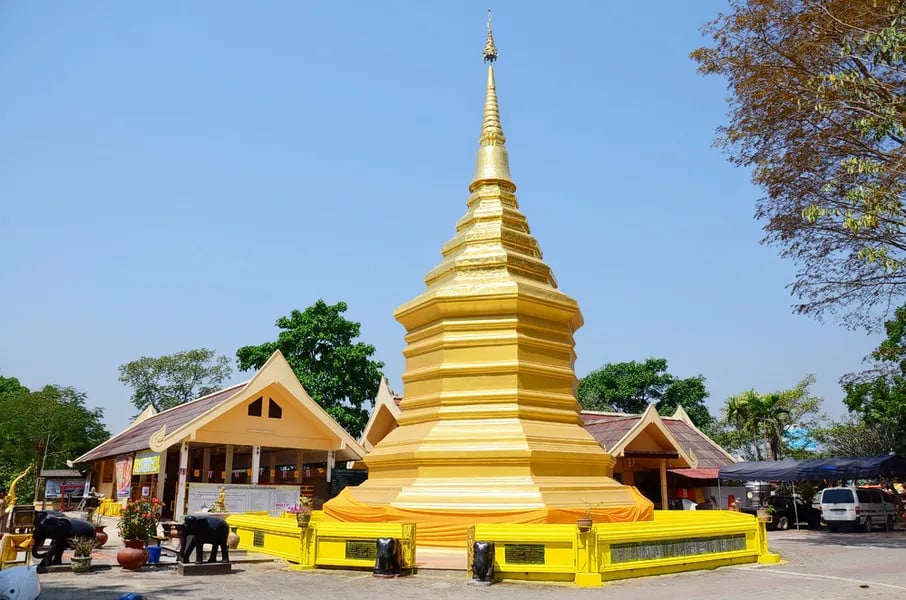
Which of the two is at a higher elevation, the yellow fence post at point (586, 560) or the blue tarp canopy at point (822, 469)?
the blue tarp canopy at point (822, 469)

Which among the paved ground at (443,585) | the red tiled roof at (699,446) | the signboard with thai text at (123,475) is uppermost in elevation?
the red tiled roof at (699,446)

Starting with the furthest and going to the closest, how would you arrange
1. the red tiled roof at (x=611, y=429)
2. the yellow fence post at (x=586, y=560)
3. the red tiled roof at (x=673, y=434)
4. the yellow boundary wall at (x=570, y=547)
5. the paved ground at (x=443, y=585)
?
the red tiled roof at (x=673, y=434) < the red tiled roof at (x=611, y=429) < the yellow boundary wall at (x=570, y=547) < the yellow fence post at (x=586, y=560) < the paved ground at (x=443, y=585)

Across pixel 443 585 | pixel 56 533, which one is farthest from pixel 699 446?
pixel 56 533

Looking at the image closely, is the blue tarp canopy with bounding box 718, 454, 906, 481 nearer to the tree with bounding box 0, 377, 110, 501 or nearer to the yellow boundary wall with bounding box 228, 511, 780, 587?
the yellow boundary wall with bounding box 228, 511, 780, 587

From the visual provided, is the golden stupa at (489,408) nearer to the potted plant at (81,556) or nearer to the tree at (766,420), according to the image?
the potted plant at (81,556)

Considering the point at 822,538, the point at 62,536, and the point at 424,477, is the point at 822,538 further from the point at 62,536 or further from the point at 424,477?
the point at 62,536

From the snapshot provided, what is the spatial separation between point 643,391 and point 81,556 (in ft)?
182

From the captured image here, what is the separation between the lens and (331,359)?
40.6 m

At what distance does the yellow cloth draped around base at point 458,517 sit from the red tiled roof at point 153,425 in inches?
447

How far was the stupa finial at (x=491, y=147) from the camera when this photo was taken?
17.7 meters

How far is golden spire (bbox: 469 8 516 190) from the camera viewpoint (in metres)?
17.7

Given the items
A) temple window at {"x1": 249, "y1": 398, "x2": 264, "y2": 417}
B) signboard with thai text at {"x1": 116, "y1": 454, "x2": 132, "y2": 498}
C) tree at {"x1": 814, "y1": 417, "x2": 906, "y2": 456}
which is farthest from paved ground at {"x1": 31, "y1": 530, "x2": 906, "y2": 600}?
tree at {"x1": 814, "y1": 417, "x2": 906, "y2": 456}

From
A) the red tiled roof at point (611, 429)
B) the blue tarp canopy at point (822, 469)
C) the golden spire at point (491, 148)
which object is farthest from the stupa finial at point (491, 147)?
the blue tarp canopy at point (822, 469)

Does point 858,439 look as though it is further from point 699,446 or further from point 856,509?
point 856,509
